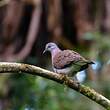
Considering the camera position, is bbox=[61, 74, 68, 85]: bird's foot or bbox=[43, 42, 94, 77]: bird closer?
bbox=[61, 74, 68, 85]: bird's foot

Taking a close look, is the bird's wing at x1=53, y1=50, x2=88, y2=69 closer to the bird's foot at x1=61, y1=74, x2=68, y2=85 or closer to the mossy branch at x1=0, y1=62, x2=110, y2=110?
the bird's foot at x1=61, y1=74, x2=68, y2=85

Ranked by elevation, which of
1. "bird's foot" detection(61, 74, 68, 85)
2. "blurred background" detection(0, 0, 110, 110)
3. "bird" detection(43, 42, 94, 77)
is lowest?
"blurred background" detection(0, 0, 110, 110)

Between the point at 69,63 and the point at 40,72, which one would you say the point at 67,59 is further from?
the point at 40,72

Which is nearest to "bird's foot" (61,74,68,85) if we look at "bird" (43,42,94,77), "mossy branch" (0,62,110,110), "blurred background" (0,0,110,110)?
"mossy branch" (0,62,110,110)

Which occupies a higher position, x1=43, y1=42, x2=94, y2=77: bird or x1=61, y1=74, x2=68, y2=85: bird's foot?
x1=61, y1=74, x2=68, y2=85: bird's foot

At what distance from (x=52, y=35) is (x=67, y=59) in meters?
4.04

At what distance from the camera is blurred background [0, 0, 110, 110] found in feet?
28.3

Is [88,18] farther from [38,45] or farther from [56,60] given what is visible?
[56,60]

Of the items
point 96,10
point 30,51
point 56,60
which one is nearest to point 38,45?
point 30,51

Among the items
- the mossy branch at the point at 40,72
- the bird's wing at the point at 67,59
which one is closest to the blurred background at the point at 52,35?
the bird's wing at the point at 67,59

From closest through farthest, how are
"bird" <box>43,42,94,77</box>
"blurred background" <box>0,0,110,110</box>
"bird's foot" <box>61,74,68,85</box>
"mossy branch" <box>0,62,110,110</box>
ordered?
"mossy branch" <box>0,62,110,110</box>, "bird's foot" <box>61,74,68,85</box>, "bird" <box>43,42,94,77</box>, "blurred background" <box>0,0,110,110</box>

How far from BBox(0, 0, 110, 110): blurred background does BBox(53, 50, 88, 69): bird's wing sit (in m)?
3.12

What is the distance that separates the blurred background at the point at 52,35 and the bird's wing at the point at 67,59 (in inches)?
123

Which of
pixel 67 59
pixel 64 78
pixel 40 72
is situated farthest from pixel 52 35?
pixel 40 72
